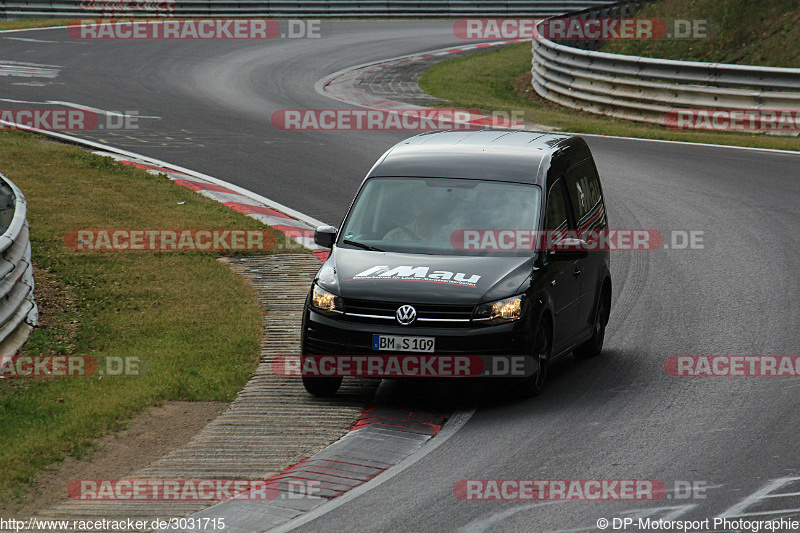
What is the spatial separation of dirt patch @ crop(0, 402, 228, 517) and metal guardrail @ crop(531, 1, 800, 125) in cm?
1687

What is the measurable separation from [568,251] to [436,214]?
45.4 inches

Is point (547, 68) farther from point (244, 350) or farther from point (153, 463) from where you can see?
point (153, 463)

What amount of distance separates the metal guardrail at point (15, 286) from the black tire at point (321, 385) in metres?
2.61

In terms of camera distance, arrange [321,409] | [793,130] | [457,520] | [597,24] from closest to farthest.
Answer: [457,520]
[321,409]
[793,130]
[597,24]

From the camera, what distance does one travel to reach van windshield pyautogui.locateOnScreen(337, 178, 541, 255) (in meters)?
9.55

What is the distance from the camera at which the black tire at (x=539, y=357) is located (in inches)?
352

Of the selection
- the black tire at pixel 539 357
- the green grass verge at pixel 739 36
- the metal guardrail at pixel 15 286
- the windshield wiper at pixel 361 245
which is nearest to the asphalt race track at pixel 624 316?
the black tire at pixel 539 357

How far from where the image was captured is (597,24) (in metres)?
31.5

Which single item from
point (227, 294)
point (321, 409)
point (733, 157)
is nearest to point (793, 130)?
point (733, 157)

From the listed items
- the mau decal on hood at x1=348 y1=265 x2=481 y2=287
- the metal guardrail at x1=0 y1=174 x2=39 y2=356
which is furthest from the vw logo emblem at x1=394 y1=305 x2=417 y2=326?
the metal guardrail at x1=0 y1=174 x2=39 y2=356

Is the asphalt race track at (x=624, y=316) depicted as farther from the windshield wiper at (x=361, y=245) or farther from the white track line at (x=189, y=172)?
the windshield wiper at (x=361, y=245)

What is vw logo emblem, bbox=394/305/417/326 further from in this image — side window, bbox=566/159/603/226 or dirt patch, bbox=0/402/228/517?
side window, bbox=566/159/603/226

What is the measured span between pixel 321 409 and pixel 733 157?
44.5ft

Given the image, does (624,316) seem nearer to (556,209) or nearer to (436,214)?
(556,209)
